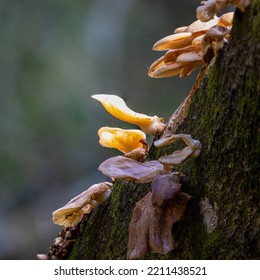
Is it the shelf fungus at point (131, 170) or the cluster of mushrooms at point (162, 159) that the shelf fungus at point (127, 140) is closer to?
the cluster of mushrooms at point (162, 159)

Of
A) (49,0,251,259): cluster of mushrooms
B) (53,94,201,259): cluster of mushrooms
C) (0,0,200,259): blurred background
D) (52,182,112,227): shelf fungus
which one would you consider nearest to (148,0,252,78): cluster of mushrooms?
(49,0,251,259): cluster of mushrooms

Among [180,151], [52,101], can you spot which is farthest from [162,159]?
[52,101]

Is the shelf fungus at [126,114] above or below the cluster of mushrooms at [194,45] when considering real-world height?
below

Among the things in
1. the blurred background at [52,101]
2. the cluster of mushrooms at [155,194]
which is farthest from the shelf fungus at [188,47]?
the blurred background at [52,101]

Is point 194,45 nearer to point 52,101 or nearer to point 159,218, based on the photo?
point 159,218

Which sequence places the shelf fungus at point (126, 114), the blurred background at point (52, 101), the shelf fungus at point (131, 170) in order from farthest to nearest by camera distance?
the blurred background at point (52, 101) < the shelf fungus at point (126, 114) < the shelf fungus at point (131, 170)

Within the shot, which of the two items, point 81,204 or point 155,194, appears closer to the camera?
point 155,194
